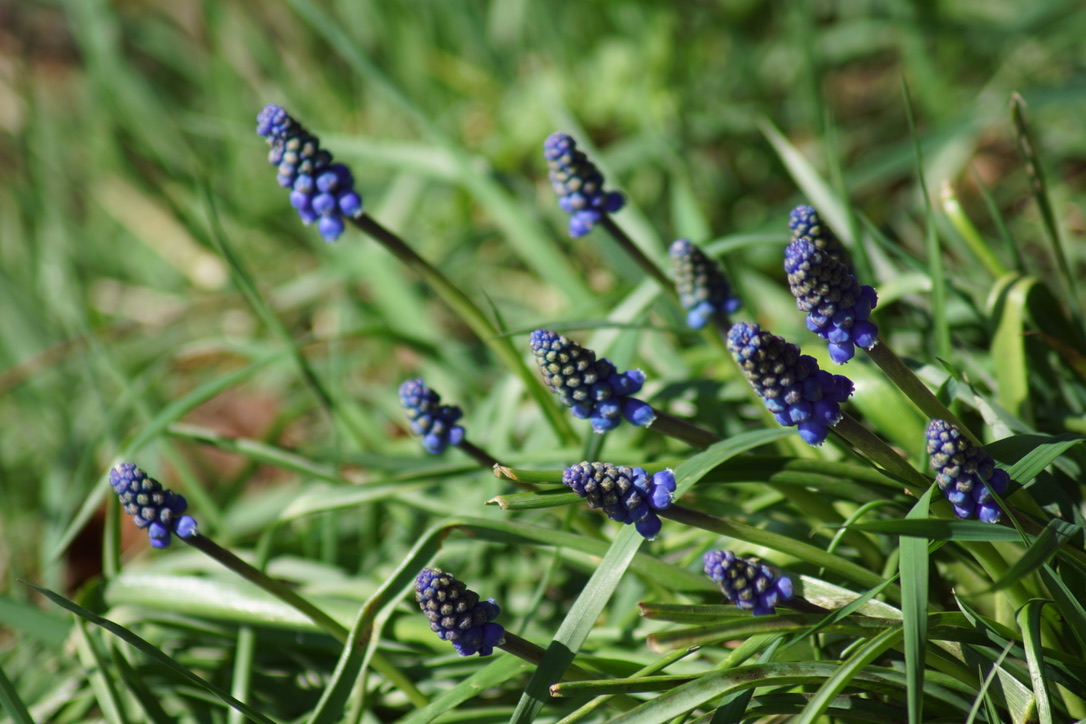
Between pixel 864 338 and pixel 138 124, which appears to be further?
pixel 138 124

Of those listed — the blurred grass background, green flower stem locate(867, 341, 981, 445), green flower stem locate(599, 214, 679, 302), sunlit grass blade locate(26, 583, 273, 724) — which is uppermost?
the blurred grass background

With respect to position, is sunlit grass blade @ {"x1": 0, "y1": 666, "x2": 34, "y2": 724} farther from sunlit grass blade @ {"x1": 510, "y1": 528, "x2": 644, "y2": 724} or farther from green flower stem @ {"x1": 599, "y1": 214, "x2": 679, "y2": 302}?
green flower stem @ {"x1": 599, "y1": 214, "x2": 679, "y2": 302}

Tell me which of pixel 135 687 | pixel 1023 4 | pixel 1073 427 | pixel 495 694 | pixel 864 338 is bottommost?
pixel 135 687

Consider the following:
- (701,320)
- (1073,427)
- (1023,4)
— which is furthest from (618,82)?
(1073,427)

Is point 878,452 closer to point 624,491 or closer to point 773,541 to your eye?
point 773,541

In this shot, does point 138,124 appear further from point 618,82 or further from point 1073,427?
point 1073,427

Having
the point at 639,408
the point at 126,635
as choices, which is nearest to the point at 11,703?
the point at 126,635

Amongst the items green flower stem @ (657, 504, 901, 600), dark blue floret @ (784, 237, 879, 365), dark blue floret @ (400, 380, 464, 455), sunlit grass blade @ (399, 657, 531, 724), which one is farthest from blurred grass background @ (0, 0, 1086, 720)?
dark blue floret @ (784, 237, 879, 365)
